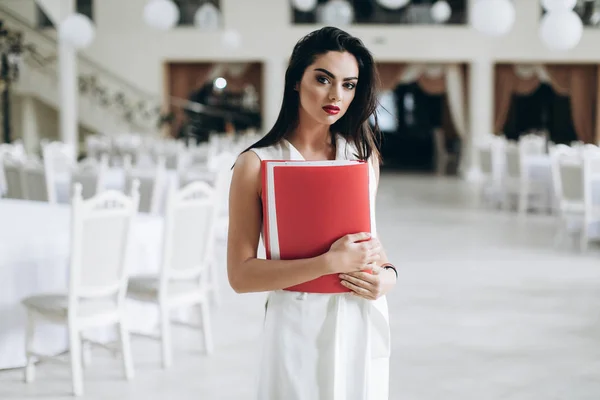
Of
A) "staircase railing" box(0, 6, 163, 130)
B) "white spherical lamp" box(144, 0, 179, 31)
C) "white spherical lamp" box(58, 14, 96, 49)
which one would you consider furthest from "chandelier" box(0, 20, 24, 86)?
"white spherical lamp" box(144, 0, 179, 31)

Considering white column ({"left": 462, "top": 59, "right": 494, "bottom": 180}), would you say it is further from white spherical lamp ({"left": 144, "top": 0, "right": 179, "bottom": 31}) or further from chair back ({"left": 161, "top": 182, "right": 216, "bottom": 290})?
chair back ({"left": 161, "top": 182, "right": 216, "bottom": 290})

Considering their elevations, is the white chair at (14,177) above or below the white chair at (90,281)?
above

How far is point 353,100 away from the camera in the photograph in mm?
1791

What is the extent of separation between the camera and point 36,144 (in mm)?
15586

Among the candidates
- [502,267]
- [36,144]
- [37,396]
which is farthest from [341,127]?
[36,144]

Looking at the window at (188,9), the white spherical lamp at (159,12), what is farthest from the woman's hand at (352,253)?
the window at (188,9)

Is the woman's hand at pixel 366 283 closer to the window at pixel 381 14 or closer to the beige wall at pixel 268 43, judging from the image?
the beige wall at pixel 268 43

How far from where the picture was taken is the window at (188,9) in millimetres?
15922

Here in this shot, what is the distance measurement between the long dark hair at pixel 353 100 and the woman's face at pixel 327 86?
0.06 ft

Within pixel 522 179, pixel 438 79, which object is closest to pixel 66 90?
pixel 522 179

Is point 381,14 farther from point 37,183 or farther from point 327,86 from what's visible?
point 327,86

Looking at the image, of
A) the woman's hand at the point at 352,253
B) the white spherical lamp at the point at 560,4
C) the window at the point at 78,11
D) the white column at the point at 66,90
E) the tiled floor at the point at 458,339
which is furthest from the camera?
the window at the point at 78,11

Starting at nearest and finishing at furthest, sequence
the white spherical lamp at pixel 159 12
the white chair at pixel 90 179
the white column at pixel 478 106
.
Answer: the white chair at pixel 90 179, the white spherical lamp at pixel 159 12, the white column at pixel 478 106

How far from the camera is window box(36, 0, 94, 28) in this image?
1574cm
